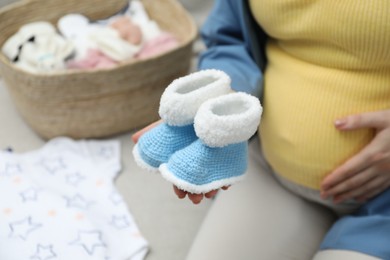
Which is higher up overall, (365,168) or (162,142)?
(162,142)

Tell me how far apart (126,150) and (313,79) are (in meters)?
0.52

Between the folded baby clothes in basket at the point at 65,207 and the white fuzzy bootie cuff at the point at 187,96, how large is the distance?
0.38 metres

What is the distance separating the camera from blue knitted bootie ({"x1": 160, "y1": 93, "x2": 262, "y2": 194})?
1.43 feet

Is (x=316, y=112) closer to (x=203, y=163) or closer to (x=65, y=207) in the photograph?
(x=203, y=163)

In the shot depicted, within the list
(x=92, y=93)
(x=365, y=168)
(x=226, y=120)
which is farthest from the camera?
(x=92, y=93)

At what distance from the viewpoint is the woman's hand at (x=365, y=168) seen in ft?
1.94

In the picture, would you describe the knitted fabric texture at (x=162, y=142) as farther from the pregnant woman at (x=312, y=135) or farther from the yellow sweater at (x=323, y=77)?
the yellow sweater at (x=323, y=77)

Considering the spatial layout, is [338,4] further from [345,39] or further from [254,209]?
[254,209]

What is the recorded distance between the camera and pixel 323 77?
620 mm

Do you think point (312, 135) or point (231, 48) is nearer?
point (312, 135)

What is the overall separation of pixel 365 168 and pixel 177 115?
28 cm

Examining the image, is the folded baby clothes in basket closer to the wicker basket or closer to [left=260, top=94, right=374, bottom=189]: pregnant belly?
the wicker basket

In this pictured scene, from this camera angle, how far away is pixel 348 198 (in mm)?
653

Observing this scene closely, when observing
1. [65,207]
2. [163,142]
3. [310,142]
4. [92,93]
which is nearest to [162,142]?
[163,142]
